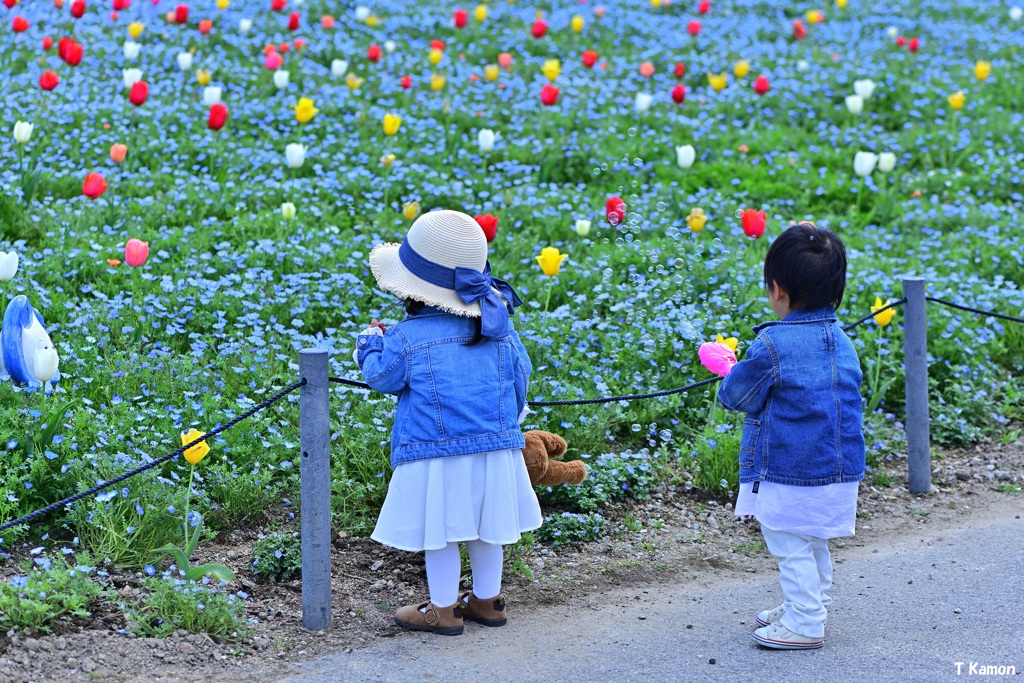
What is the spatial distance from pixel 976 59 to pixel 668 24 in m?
3.02

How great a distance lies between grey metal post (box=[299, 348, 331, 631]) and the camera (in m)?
3.48

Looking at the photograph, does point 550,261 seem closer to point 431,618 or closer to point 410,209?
point 410,209

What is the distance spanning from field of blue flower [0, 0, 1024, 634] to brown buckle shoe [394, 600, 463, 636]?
0.65 metres

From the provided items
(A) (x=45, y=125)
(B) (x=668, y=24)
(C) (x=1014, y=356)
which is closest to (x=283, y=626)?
(C) (x=1014, y=356)

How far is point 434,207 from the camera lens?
678 centimetres

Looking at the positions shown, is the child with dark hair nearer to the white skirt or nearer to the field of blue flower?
the white skirt

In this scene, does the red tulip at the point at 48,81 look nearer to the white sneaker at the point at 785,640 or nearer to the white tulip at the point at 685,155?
the white tulip at the point at 685,155

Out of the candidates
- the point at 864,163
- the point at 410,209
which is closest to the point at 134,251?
the point at 410,209

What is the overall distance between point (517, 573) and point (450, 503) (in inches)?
29.4

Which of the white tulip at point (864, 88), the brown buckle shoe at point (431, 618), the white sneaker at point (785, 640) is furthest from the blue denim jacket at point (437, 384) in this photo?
the white tulip at point (864, 88)

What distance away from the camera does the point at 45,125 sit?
285 inches

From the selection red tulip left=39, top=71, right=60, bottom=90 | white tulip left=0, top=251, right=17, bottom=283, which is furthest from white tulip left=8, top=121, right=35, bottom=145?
white tulip left=0, top=251, right=17, bottom=283

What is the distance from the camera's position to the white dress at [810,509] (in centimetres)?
342

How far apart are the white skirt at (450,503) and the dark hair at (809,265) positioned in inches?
40.0
